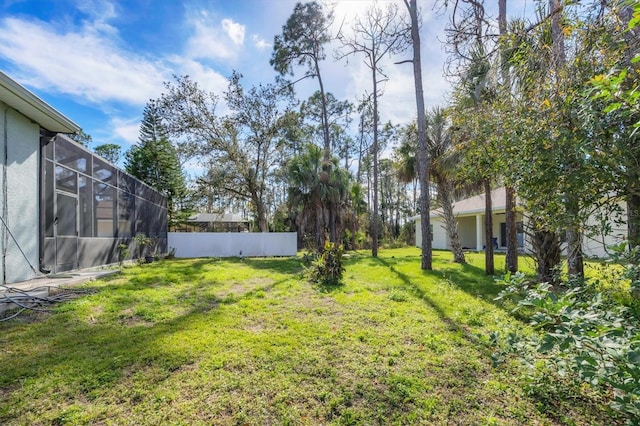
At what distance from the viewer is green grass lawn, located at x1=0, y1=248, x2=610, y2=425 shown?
219 cm

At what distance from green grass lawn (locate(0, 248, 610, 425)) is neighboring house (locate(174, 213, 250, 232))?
2275 cm

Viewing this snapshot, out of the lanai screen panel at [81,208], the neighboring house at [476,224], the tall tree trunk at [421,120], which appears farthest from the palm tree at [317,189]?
the lanai screen panel at [81,208]

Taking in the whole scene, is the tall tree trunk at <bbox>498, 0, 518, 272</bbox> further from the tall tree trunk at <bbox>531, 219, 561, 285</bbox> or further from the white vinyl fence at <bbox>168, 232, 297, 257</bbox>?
the white vinyl fence at <bbox>168, 232, 297, 257</bbox>

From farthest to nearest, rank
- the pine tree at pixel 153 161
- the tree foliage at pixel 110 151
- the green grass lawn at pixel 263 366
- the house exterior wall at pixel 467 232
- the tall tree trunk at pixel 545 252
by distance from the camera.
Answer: the tree foliage at pixel 110 151
the pine tree at pixel 153 161
the house exterior wall at pixel 467 232
the tall tree trunk at pixel 545 252
the green grass lawn at pixel 263 366

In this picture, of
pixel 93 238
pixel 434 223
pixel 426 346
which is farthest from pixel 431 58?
pixel 434 223

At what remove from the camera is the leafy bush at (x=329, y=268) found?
7070 millimetres

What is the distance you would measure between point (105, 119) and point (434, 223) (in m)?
23.1

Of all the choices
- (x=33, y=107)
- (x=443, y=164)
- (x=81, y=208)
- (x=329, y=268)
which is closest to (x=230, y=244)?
(x=81, y=208)

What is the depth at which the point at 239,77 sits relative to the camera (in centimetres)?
1684

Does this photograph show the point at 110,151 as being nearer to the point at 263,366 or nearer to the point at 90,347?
the point at 90,347

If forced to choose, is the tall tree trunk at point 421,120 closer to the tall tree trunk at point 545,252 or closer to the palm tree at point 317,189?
the tall tree trunk at point 545,252

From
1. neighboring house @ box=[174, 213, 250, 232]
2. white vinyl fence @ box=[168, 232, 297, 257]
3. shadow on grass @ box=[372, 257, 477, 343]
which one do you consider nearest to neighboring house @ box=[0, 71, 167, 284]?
white vinyl fence @ box=[168, 232, 297, 257]

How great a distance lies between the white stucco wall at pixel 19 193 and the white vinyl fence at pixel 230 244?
9.06 metres

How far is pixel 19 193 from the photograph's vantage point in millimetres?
5707
